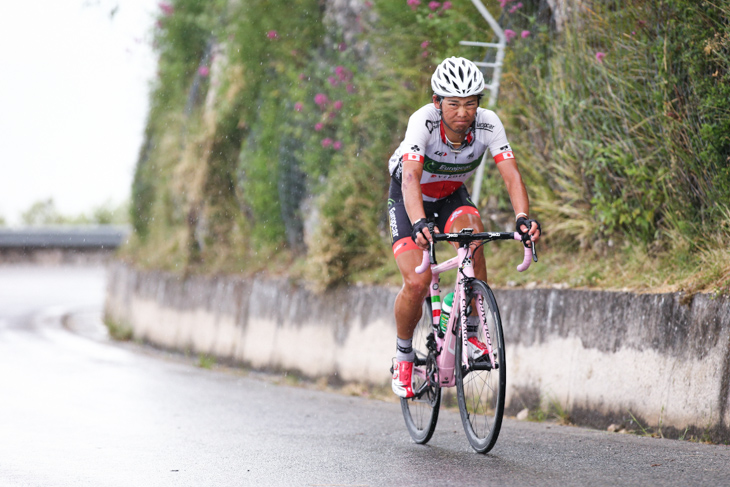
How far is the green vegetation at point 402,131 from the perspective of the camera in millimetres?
6738

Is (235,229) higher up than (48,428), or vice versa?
(235,229)

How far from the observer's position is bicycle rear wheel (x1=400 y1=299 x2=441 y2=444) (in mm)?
5738

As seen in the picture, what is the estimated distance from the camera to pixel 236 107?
1388cm

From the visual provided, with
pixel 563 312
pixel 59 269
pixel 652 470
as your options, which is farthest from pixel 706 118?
pixel 59 269

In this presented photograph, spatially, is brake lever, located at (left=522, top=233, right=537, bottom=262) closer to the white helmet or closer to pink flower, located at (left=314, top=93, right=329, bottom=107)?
the white helmet

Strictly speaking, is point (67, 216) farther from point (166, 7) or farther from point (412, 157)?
point (412, 157)

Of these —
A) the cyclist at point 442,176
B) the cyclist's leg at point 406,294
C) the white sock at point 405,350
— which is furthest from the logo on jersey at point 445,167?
the white sock at point 405,350

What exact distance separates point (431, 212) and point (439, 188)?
0.21 meters

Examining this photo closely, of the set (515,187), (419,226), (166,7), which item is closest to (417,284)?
(419,226)

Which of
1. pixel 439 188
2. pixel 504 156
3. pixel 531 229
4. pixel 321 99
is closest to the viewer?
pixel 531 229

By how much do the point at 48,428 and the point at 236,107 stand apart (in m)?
8.17

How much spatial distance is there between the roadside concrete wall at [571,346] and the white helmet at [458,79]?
83.8 inches

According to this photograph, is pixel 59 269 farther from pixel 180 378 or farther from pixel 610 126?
pixel 610 126

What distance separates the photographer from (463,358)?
5.20 meters
